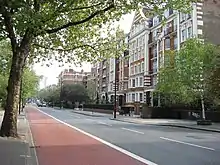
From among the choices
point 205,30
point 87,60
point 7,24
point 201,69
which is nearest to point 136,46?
point 205,30

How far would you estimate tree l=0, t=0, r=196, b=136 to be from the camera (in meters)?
13.4

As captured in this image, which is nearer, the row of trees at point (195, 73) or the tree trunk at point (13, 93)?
the tree trunk at point (13, 93)

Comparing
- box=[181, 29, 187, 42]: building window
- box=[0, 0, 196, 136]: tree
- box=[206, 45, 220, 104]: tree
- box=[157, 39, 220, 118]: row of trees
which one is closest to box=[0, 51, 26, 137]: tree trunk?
box=[0, 0, 196, 136]: tree

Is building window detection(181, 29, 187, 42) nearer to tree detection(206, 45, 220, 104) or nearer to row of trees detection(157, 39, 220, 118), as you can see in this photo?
row of trees detection(157, 39, 220, 118)

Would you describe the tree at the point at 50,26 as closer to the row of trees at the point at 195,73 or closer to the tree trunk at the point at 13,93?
the tree trunk at the point at 13,93

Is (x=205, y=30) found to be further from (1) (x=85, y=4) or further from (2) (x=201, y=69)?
(1) (x=85, y=4)

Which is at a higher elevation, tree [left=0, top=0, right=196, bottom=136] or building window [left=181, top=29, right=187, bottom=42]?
building window [left=181, top=29, right=187, bottom=42]

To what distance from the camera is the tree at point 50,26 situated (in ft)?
43.8

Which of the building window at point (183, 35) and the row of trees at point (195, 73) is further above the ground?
the building window at point (183, 35)

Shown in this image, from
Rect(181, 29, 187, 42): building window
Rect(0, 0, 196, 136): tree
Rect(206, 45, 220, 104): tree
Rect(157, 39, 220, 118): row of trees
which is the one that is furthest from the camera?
Rect(181, 29, 187, 42): building window

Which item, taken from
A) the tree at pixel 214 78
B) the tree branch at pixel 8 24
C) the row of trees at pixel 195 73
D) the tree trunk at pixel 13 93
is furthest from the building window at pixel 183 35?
the tree trunk at pixel 13 93

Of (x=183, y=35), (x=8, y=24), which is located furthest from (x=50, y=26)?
(x=183, y=35)

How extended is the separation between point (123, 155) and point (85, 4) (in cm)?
746

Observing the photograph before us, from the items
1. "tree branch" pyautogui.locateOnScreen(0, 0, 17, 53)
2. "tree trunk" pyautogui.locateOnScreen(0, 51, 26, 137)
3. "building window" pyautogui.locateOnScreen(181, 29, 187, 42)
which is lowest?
"tree trunk" pyautogui.locateOnScreen(0, 51, 26, 137)
